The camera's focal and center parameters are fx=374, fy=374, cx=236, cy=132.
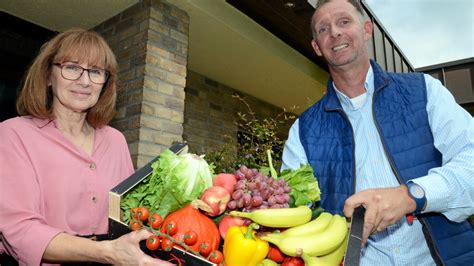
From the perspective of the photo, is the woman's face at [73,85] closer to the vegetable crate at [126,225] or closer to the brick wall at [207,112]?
the vegetable crate at [126,225]

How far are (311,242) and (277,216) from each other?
0.37 ft

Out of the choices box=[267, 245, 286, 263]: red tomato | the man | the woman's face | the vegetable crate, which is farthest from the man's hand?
the woman's face

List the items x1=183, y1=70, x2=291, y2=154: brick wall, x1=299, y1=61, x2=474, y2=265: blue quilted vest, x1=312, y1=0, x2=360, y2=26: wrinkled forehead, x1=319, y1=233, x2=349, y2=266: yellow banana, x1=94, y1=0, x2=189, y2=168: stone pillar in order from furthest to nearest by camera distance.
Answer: x1=183, y1=70, x2=291, y2=154: brick wall, x1=94, y1=0, x2=189, y2=168: stone pillar, x1=312, y1=0, x2=360, y2=26: wrinkled forehead, x1=299, y1=61, x2=474, y2=265: blue quilted vest, x1=319, y1=233, x2=349, y2=266: yellow banana

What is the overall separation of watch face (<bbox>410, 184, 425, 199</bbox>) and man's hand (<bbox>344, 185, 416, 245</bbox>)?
0.03 metres

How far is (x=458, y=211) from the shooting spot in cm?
139

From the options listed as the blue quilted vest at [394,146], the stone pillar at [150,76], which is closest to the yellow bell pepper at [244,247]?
the blue quilted vest at [394,146]

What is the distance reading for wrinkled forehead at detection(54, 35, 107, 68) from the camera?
1638 mm

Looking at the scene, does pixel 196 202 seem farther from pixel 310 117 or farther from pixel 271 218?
pixel 310 117

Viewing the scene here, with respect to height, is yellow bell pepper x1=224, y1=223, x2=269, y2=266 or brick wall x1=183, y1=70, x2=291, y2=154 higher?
brick wall x1=183, y1=70, x2=291, y2=154

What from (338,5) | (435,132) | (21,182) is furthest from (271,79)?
(21,182)

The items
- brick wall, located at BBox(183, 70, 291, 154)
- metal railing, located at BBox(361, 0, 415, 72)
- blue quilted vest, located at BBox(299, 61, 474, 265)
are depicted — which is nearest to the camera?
blue quilted vest, located at BBox(299, 61, 474, 265)

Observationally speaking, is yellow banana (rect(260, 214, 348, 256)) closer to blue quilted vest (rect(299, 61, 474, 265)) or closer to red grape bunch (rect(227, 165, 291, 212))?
red grape bunch (rect(227, 165, 291, 212))

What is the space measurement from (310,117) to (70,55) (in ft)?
4.03

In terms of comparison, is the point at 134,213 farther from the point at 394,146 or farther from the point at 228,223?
the point at 394,146
